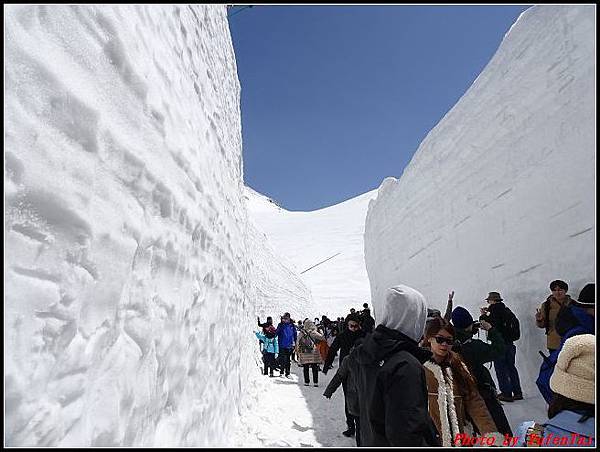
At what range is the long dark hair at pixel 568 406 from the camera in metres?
1.71

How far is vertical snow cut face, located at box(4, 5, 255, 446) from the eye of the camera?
106 centimetres

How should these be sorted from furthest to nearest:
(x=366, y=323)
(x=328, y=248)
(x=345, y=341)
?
(x=328, y=248) < (x=366, y=323) < (x=345, y=341)

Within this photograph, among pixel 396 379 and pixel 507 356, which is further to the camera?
pixel 507 356

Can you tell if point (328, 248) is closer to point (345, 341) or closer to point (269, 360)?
point (269, 360)

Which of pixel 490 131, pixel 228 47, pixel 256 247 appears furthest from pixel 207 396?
pixel 256 247

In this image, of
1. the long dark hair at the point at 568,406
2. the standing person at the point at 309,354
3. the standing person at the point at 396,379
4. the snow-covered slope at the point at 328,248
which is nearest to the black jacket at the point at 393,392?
the standing person at the point at 396,379

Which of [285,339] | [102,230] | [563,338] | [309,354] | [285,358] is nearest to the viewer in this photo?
[102,230]

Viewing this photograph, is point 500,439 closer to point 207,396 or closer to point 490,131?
point 207,396

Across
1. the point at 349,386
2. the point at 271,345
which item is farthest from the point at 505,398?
the point at 271,345

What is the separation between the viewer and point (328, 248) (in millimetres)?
46250

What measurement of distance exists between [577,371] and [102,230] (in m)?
1.99

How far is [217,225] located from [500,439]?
258 cm

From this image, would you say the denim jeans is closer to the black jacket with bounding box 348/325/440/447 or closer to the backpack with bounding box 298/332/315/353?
the backpack with bounding box 298/332/315/353

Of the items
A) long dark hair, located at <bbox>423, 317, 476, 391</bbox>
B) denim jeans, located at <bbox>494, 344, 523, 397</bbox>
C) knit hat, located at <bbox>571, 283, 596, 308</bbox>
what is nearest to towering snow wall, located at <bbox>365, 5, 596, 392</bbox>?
denim jeans, located at <bbox>494, 344, 523, 397</bbox>
